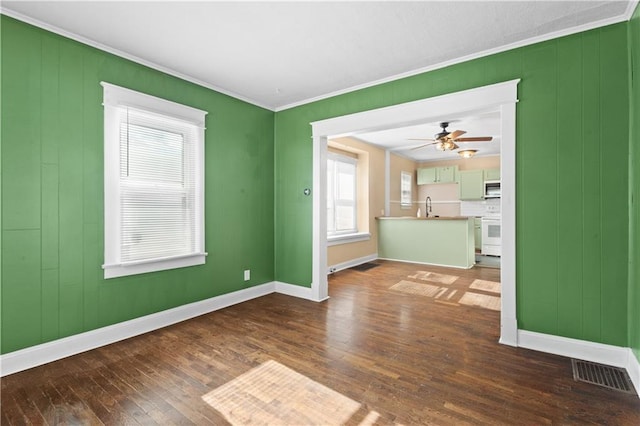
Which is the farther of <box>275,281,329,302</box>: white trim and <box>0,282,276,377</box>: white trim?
<box>275,281,329,302</box>: white trim

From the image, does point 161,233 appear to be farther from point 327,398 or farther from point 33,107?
point 327,398

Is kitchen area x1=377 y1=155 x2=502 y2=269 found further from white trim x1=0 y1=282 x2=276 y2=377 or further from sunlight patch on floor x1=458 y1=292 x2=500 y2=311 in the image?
white trim x1=0 y1=282 x2=276 y2=377

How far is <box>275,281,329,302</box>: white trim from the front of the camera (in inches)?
166

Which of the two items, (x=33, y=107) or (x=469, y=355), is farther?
(x=469, y=355)

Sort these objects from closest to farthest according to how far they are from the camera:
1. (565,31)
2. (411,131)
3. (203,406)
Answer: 1. (203,406)
2. (565,31)
3. (411,131)

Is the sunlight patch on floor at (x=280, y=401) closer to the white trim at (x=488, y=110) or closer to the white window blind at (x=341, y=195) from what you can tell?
the white trim at (x=488, y=110)

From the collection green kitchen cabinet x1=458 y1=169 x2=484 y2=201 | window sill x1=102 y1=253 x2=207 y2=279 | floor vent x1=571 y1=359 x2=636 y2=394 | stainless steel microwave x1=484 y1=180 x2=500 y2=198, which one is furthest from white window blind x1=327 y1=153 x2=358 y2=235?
floor vent x1=571 y1=359 x2=636 y2=394

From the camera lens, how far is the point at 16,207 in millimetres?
2354

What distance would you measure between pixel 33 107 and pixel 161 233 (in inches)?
58.0

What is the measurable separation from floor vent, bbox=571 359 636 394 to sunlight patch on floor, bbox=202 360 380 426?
167 centimetres

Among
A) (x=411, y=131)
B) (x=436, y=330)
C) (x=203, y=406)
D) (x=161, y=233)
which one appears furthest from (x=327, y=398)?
(x=411, y=131)

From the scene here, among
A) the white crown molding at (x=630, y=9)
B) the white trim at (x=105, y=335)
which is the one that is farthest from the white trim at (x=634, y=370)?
the white trim at (x=105, y=335)

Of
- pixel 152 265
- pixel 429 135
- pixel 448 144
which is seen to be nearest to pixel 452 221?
pixel 448 144

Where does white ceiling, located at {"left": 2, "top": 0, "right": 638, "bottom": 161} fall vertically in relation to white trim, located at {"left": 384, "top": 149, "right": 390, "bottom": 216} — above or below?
above
